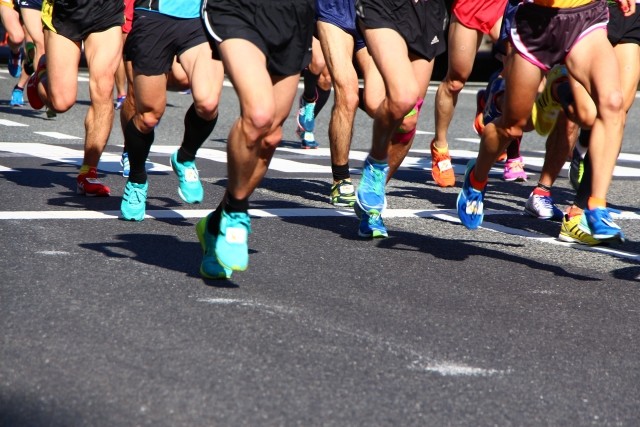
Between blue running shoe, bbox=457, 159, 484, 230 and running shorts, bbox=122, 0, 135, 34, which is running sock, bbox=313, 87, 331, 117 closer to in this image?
running shorts, bbox=122, 0, 135, 34

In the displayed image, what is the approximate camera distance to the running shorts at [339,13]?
8109mm

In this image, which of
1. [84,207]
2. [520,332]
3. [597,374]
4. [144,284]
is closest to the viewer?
[597,374]

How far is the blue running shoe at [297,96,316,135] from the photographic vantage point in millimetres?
12398

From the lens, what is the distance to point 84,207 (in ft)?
24.9

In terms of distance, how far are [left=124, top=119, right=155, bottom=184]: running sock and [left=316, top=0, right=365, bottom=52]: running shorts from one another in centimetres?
151

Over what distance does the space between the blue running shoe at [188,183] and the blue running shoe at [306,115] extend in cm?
506

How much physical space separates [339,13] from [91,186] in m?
1.89

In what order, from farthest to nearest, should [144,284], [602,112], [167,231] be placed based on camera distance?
[167,231] < [602,112] < [144,284]

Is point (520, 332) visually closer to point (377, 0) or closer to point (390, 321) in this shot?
point (390, 321)

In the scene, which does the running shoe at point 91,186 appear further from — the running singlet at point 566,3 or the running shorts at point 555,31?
the running singlet at point 566,3

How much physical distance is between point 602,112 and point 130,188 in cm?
257

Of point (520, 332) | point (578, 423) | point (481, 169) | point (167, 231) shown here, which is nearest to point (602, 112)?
point (481, 169)

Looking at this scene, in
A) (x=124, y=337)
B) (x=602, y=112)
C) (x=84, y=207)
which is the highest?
(x=602, y=112)

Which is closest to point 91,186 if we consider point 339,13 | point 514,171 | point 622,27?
point 339,13
